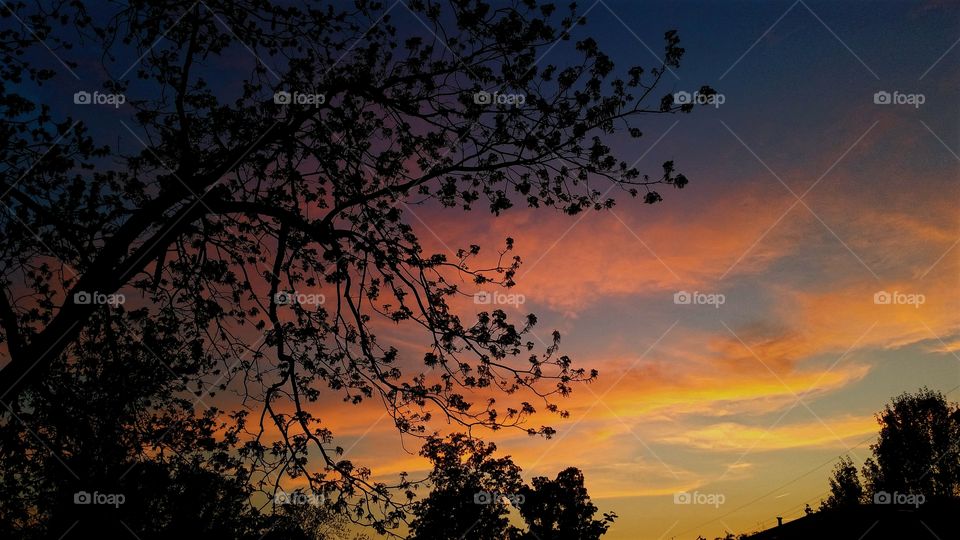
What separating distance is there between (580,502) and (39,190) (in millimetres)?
51639

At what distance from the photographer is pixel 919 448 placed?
4172 cm

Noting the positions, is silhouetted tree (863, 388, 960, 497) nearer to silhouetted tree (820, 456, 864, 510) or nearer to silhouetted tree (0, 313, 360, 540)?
silhouetted tree (820, 456, 864, 510)

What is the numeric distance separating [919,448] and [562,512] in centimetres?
2813

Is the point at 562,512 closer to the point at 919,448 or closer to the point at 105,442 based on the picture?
the point at 919,448

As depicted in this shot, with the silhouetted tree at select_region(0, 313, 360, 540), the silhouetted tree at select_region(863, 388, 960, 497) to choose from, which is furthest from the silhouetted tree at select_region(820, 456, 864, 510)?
the silhouetted tree at select_region(0, 313, 360, 540)

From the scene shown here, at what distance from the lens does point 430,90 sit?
8.88m

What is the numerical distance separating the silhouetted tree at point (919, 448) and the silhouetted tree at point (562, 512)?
22147 millimetres

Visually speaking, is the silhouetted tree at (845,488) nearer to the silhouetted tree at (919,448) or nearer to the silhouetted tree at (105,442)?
the silhouetted tree at (919,448)

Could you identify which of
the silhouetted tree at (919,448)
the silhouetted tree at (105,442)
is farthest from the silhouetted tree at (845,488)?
the silhouetted tree at (105,442)

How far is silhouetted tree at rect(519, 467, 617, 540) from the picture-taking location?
51.0m

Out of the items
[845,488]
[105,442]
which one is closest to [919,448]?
[845,488]

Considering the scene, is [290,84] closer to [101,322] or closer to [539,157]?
[539,157]

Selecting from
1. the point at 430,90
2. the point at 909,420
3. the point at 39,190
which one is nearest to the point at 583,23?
the point at 430,90

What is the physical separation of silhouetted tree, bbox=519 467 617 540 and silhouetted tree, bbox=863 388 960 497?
22.1m
